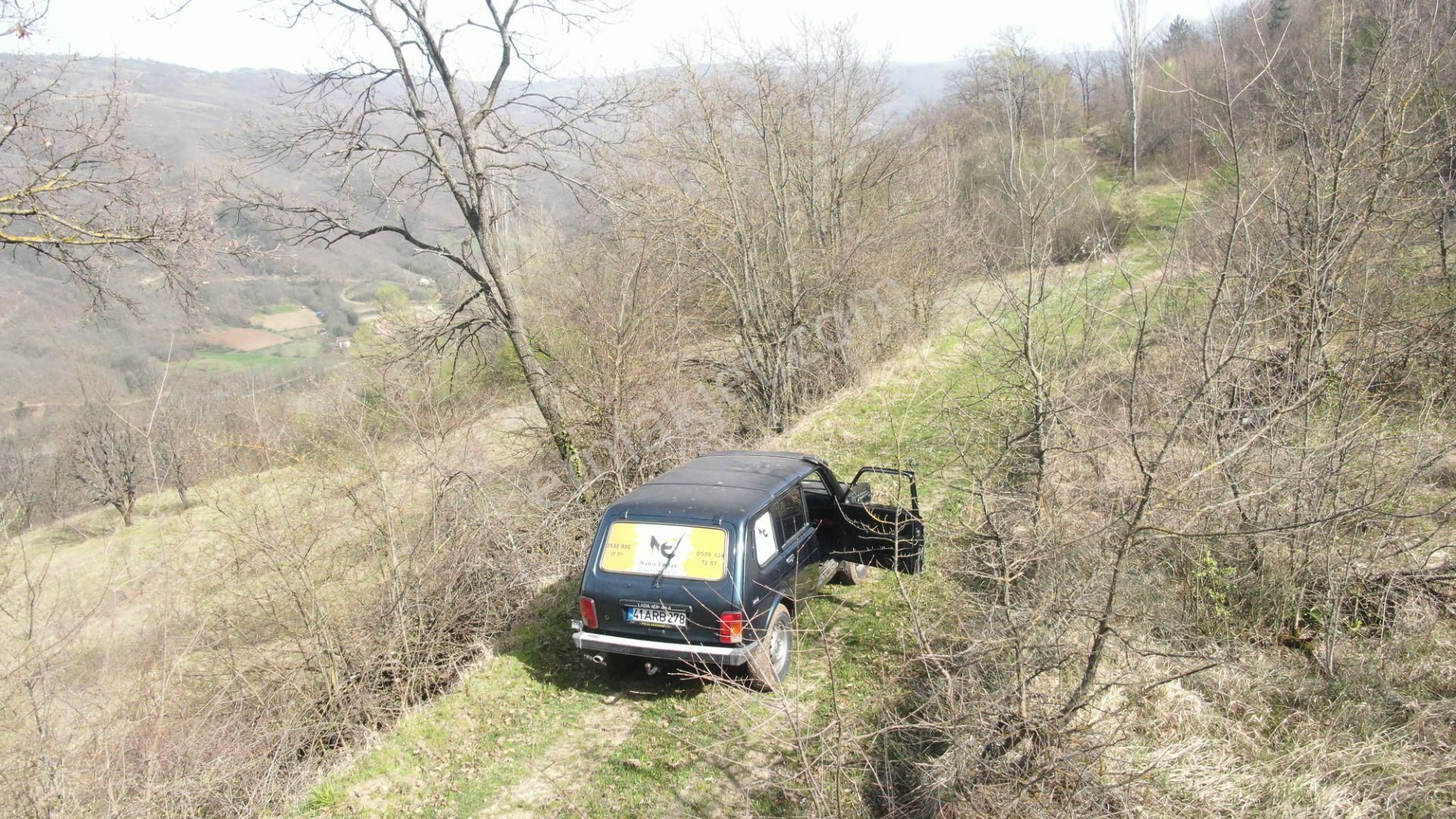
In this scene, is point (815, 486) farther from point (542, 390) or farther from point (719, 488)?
point (542, 390)

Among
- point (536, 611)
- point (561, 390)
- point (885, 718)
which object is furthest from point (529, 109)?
point (885, 718)

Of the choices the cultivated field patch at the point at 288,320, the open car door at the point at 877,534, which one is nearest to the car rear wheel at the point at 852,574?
the open car door at the point at 877,534

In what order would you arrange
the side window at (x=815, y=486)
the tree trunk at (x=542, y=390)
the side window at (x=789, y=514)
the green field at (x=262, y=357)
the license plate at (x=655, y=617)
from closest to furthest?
the license plate at (x=655, y=617) < the side window at (x=789, y=514) < the side window at (x=815, y=486) < the tree trunk at (x=542, y=390) < the green field at (x=262, y=357)

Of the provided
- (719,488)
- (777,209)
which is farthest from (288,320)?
(719,488)

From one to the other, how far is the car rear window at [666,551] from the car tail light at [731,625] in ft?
1.01

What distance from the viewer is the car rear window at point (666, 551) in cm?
639

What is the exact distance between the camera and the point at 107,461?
25547 millimetres

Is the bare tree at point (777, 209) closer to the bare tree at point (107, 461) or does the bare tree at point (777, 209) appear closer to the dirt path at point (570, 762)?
the dirt path at point (570, 762)

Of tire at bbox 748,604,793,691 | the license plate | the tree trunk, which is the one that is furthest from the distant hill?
tire at bbox 748,604,793,691

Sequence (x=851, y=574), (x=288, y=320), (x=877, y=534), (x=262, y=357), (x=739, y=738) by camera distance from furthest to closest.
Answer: (x=288, y=320) < (x=262, y=357) < (x=851, y=574) < (x=877, y=534) < (x=739, y=738)

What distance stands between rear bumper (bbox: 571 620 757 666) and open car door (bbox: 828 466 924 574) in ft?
6.08

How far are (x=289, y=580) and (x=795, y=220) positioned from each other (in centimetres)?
1591

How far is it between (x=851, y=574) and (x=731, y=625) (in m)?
2.95

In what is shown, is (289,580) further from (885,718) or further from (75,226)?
(885,718)
